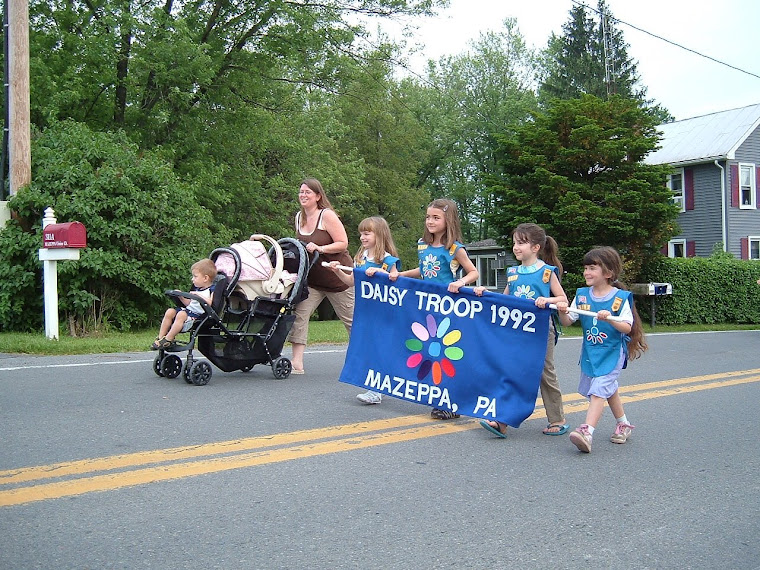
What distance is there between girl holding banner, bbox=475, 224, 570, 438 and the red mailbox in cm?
758

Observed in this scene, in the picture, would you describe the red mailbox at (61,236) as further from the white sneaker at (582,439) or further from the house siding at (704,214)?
the house siding at (704,214)

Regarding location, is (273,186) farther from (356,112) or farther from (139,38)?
(356,112)

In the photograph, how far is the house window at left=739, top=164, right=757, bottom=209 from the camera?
34969 mm

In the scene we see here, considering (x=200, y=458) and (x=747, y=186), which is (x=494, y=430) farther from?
(x=747, y=186)

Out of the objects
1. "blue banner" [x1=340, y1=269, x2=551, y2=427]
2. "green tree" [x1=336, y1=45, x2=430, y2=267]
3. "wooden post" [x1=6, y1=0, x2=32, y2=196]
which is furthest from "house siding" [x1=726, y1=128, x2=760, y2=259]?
"blue banner" [x1=340, y1=269, x2=551, y2=427]

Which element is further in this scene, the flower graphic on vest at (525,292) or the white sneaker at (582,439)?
the flower graphic on vest at (525,292)

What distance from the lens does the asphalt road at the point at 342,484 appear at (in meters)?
3.70

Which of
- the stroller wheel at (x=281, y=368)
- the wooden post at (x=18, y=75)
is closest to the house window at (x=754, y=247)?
the wooden post at (x=18, y=75)

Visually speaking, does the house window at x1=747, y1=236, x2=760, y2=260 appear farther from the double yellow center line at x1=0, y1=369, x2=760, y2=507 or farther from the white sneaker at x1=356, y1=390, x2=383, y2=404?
the white sneaker at x1=356, y1=390, x2=383, y2=404

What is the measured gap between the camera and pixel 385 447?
5.62 meters

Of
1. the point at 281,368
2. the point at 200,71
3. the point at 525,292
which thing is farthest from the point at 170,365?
the point at 200,71

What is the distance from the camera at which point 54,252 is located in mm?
11758

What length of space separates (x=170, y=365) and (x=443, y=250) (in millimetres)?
3103

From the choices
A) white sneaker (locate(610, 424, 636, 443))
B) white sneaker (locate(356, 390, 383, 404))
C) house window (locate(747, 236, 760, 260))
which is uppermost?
house window (locate(747, 236, 760, 260))
